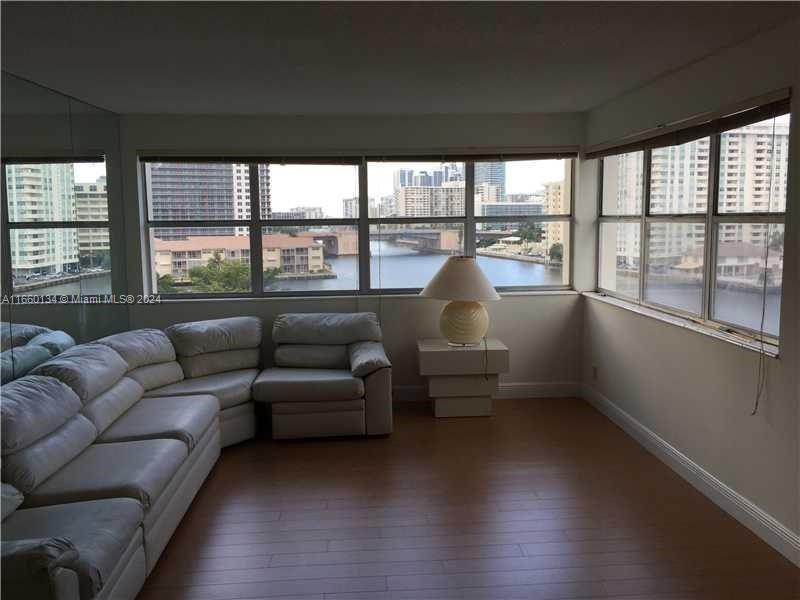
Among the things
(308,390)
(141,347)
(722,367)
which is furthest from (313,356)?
(722,367)

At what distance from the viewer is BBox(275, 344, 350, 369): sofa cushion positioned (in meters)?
5.01

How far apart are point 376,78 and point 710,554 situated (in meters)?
3.11

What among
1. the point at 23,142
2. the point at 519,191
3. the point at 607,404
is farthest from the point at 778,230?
the point at 23,142

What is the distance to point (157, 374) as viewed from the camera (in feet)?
14.8

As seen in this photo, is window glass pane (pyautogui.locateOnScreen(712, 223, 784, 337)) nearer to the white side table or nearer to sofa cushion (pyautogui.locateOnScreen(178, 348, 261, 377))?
the white side table

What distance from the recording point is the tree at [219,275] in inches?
217

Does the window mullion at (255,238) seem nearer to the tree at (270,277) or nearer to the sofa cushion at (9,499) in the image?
the tree at (270,277)

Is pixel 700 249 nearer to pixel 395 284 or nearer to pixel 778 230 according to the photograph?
pixel 778 230

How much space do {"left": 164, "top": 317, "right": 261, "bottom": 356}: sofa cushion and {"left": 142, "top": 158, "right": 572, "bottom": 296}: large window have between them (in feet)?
1.74

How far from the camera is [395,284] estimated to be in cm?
562

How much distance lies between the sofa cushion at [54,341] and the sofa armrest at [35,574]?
1889mm

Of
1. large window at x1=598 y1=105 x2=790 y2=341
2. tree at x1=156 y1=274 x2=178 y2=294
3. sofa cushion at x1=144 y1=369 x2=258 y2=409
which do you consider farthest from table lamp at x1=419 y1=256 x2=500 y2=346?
tree at x1=156 y1=274 x2=178 y2=294

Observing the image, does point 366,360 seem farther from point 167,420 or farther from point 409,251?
point 167,420

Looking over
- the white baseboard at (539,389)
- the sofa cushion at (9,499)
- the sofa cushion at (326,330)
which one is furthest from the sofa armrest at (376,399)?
the sofa cushion at (9,499)
